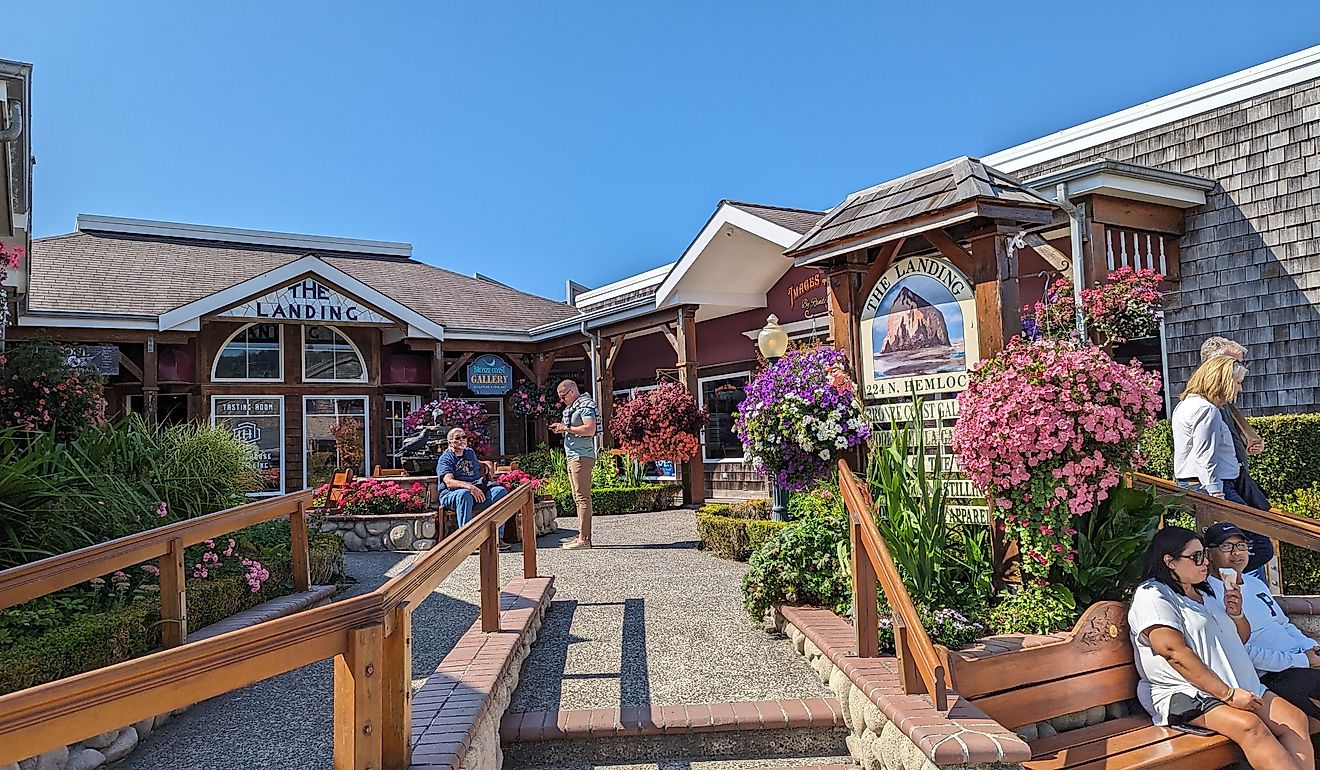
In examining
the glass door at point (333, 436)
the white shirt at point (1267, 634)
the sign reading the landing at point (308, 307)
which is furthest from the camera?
the glass door at point (333, 436)

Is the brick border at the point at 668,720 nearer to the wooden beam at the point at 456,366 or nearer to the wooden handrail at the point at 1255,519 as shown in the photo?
the wooden handrail at the point at 1255,519

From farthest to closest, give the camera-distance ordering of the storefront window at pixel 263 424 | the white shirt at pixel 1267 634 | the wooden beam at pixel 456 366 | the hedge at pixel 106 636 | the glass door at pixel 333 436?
the wooden beam at pixel 456 366 → the glass door at pixel 333 436 → the storefront window at pixel 263 424 → the white shirt at pixel 1267 634 → the hedge at pixel 106 636

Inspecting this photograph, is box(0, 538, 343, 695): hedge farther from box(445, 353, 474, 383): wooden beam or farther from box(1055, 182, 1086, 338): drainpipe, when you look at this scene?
box(445, 353, 474, 383): wooden beam

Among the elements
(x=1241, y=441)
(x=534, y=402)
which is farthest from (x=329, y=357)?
(x=1241, y=441)

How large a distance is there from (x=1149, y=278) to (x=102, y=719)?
26.2 feet

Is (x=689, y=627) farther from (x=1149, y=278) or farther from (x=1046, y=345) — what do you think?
(x=1149, y=278)

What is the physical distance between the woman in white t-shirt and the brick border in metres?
1.36

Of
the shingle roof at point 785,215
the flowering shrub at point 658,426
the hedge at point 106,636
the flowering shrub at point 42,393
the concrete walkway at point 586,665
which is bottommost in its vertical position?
the concrete walkway at point 586,665

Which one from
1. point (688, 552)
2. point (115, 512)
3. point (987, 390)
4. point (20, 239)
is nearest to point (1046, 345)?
point (987, 390)

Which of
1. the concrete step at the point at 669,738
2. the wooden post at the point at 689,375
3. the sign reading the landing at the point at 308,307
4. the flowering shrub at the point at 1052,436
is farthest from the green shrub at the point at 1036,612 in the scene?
the sign reading the landing at the point at 308,307

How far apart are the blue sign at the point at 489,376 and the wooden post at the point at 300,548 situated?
9.40 metres

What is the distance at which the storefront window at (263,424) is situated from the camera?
44.7 feet

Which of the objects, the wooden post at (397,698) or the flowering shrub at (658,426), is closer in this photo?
the wooden post at (397,698)

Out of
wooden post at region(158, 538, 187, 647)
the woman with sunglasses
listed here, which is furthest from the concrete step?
the woman with sunglasses
